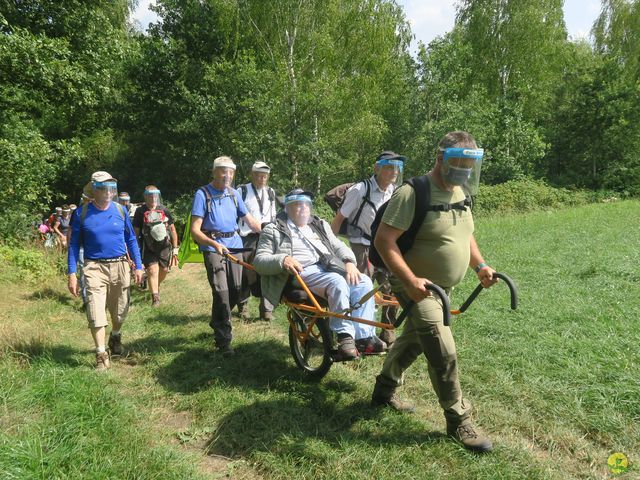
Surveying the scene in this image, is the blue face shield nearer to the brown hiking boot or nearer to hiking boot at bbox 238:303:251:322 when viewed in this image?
hiking boot at bbox 238:303:251:322

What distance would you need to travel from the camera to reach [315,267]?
4.39 metres

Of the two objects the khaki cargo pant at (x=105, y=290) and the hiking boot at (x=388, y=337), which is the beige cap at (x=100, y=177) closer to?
the khaki cargo pant at (x=105, y=290)

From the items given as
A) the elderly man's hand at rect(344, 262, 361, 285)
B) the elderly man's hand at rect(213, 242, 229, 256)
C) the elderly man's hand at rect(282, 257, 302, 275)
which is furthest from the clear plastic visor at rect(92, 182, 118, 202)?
the elderly man's hand at rect(344, 262, 361, 285)

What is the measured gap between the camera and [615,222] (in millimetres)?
13984

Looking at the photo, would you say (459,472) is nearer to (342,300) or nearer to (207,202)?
(342,300)

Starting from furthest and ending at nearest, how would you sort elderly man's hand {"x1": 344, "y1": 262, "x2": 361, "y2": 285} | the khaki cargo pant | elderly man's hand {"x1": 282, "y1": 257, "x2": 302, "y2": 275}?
1. the khaki cargo pant
2. elderly man's hand {"x1": 344, "y1": 262, "x2": 361, "y2": 285}
3. elderly man's hand {"x1": 282, "y1": 257, "x2": 302, "y2": 275}

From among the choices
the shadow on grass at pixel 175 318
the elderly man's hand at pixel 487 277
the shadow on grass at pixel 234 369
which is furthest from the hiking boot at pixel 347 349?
the shadow on grass at pixel 175 318

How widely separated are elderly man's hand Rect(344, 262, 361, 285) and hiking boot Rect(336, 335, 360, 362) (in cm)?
62

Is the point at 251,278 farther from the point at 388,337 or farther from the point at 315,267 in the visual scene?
the point at 388,337

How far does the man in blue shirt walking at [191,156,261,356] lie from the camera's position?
16.6 ft

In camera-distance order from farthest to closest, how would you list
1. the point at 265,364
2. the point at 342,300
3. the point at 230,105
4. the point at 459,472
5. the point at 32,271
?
1. the point at 230,105
2. the point at 32,271
3. the point at 265,364
4. the point at 342,300
5. the point at 459,472

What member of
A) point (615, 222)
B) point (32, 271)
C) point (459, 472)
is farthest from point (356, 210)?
point (615, 222)

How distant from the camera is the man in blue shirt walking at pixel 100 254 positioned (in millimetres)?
4730

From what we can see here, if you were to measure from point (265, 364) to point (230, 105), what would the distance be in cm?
1383
